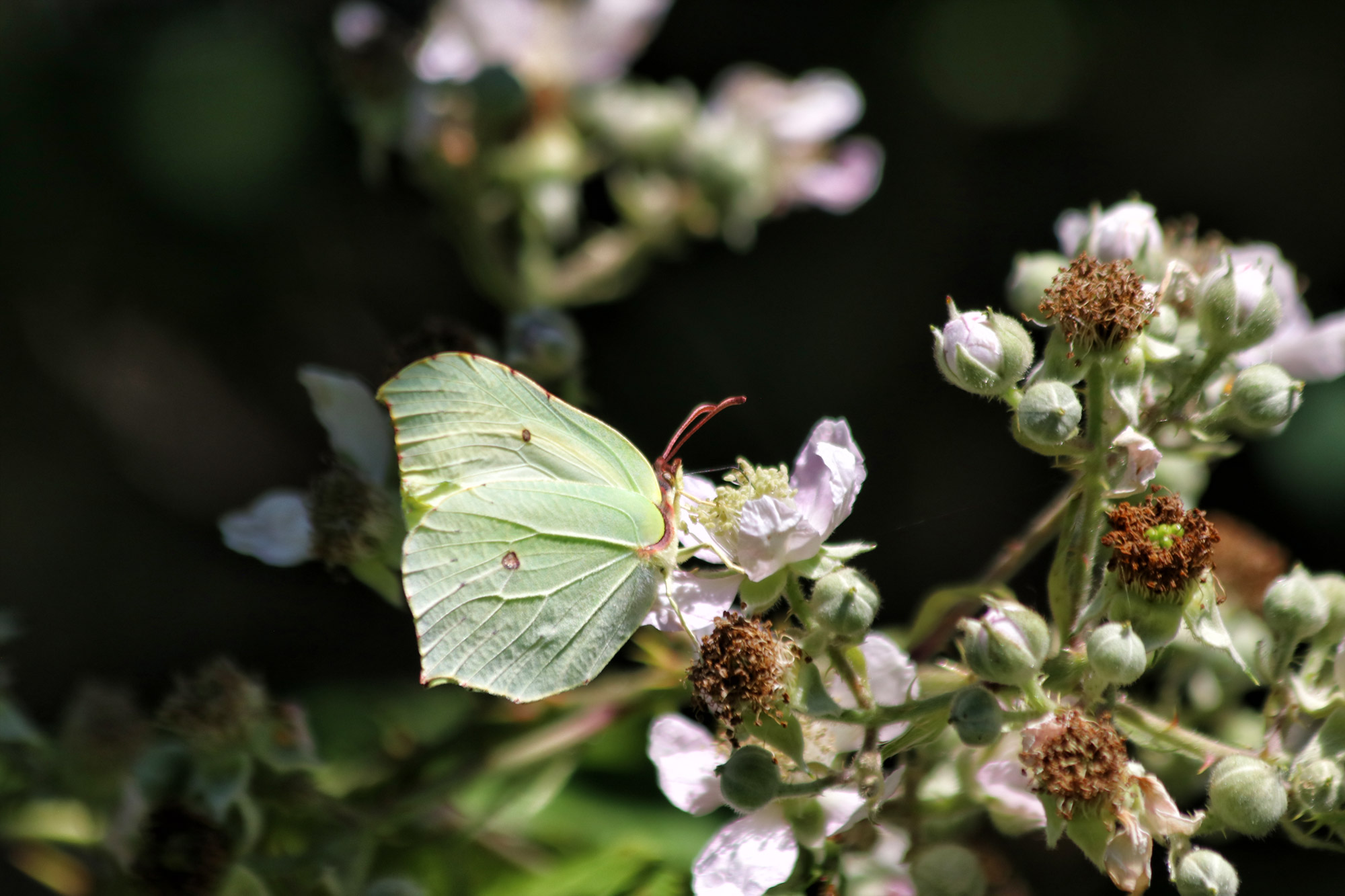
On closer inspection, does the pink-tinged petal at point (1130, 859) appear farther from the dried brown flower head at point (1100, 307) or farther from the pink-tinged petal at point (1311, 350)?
the pink-tinged petal at point (1311, 350)

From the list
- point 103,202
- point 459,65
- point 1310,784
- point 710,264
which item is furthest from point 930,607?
point 103,202

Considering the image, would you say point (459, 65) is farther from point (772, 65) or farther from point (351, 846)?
point (351, 846)

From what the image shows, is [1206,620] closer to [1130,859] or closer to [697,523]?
[1130,859]

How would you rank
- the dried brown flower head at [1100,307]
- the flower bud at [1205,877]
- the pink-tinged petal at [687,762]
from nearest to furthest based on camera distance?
1. the flower bud at [1205,877]
2. the dried brown flower head at [1100,307]
3. the pink-tinged petal at [687,762]

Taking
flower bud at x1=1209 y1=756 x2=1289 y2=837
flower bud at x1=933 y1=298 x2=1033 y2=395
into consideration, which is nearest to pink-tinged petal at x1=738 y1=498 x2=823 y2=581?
flower bud at x1=933 y1=298 x2=1033 y2=395

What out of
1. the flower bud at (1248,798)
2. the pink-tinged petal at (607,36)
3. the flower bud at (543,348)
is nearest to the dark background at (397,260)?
the pink-tinged petal at (607,36)
